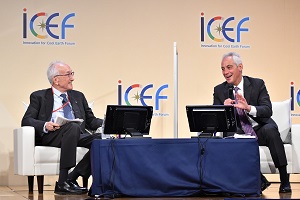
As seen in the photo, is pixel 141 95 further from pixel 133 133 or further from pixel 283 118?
pixel 133 133

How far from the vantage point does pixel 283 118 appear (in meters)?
6.20

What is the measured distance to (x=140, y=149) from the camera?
15.4 feet

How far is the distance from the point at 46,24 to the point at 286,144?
294cm

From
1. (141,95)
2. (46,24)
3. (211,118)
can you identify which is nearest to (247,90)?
(211,118)

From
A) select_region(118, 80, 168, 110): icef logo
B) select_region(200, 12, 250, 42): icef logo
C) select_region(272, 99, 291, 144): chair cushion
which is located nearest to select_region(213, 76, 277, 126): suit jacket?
select_region(272, 99, 291, 144): chair cushion

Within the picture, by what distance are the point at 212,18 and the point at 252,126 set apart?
216 centimetres

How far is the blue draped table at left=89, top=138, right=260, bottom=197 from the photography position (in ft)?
15.4

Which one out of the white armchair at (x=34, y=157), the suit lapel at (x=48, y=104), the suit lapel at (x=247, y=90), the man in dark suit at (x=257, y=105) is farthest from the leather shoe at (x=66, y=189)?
the suit lapel at (x=247, y=90)

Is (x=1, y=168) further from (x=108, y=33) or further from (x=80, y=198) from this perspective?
(x=80, y=198)

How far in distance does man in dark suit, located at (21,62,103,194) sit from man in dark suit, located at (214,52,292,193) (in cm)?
124

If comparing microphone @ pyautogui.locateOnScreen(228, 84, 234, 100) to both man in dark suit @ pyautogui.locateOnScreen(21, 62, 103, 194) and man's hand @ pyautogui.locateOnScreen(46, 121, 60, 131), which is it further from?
man's hand @ pyautogui.locateOnScreen(46, 121, 60, 131)

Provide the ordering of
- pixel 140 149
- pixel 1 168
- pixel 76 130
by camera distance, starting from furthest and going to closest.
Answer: pixel 1 168
pixel 76 130
pixel 140 149

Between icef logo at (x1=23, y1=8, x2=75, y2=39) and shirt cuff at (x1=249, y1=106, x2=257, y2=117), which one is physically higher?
icef logo at (x1=23, y1=8, x2=75, y2=39)

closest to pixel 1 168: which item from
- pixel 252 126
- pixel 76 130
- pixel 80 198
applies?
pixel 76 130
